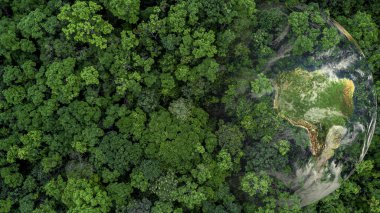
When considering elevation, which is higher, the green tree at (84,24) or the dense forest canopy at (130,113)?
the green tree at (84,24)

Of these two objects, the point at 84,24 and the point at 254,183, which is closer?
the point at 84,24

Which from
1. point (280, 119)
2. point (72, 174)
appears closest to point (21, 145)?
point (72, 174)

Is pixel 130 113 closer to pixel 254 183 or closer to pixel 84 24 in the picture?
pixel 84 24

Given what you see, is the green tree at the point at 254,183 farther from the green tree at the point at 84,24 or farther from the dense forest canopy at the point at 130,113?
the green tree at the point at 84,24

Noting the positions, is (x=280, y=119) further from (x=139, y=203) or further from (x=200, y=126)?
(x=139, y=203)

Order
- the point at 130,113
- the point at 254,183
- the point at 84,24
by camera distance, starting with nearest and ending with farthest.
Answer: the point at 84,24
the point at 130,113
the point at 254,183

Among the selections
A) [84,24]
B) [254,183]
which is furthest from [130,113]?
[254,183]

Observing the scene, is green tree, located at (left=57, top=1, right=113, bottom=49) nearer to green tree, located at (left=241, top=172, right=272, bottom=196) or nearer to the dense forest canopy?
the dense forest canopy

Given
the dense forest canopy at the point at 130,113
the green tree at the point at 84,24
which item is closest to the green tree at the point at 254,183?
the dense forest canopy at the point at 130,113

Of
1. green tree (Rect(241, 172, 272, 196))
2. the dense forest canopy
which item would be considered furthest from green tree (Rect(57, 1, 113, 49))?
green tree (Rect(241, 172, 272, 196))
